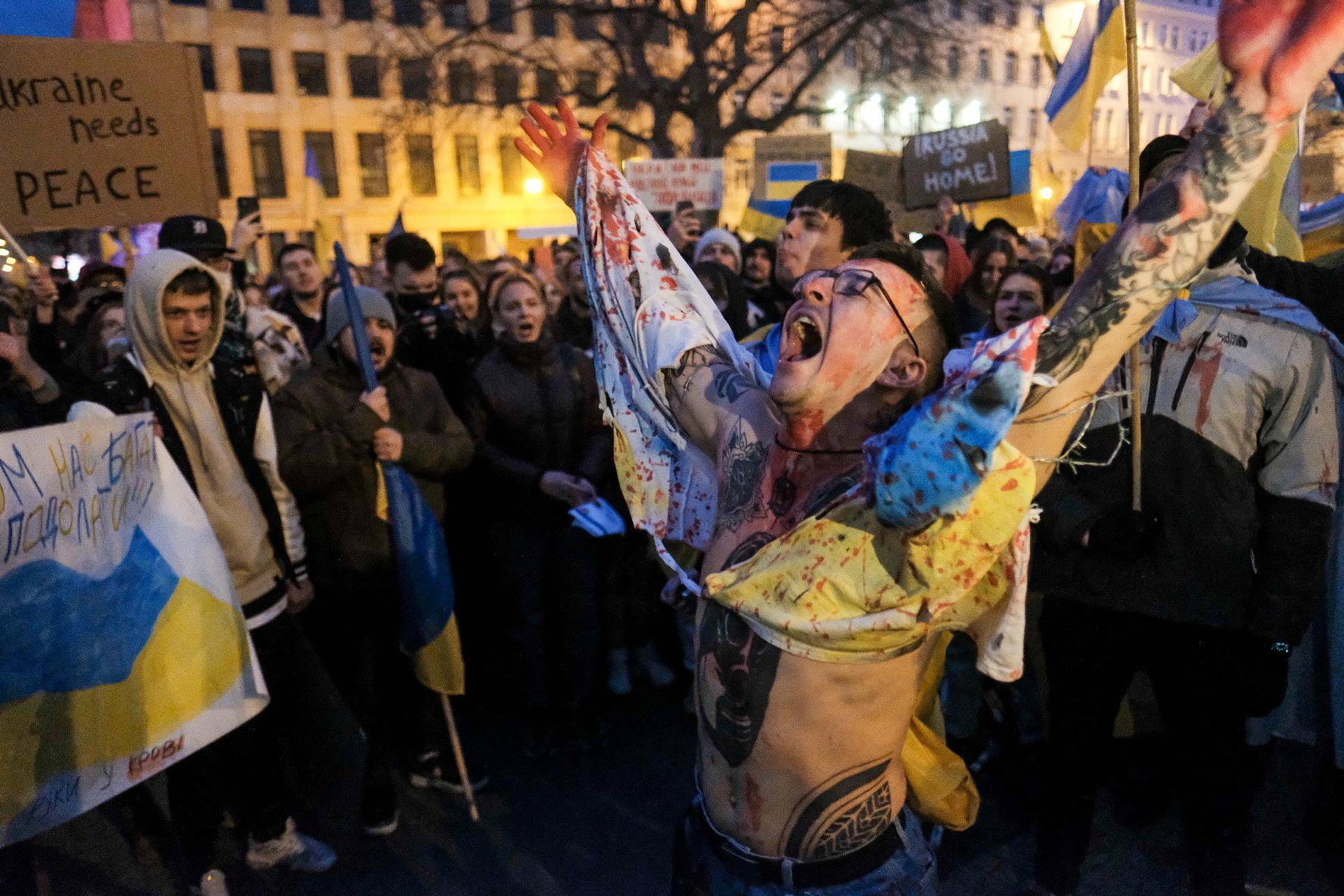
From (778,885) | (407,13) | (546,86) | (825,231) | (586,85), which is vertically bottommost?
(778,885)

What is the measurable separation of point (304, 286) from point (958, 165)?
554 centimetres

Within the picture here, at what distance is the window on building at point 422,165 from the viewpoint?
110 feet

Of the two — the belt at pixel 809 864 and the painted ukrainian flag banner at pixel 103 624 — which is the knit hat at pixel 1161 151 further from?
the painted ukrainian flag banner at pixel 103 624

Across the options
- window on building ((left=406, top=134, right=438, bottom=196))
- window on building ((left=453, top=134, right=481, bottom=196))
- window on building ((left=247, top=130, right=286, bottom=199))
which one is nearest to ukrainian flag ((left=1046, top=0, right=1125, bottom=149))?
window on building ((left=247, top=130, right=286, bottom=199))

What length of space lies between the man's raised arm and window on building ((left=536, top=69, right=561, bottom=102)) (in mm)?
22178

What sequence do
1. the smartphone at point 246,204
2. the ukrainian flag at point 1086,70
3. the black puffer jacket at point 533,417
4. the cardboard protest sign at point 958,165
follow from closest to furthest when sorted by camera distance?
1. the black puffer jacket at point 533,417
2. the ukrainian flag at point 1086,70
3. the smartphone at point 246,204
4. the cardboard protest sign at point 958,165

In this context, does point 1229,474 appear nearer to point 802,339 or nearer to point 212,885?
point 802,339

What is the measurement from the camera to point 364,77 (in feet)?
106

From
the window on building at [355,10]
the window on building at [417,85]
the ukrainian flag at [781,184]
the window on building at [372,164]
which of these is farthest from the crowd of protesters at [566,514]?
Answer: the window on building at [372,164]

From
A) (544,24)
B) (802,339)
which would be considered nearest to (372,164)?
(544,24)

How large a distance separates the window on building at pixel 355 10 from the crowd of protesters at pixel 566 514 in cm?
2938

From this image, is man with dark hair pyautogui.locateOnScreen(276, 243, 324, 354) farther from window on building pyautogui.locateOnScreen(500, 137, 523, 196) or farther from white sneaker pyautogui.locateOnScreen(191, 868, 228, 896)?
window on building pyautogui.locateOnScreen(500, 137, 523, 196)

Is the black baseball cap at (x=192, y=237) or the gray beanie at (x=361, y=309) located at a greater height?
the black baseball cap at (x=192, y=237)

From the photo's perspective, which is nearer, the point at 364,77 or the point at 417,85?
the point at 417,85
